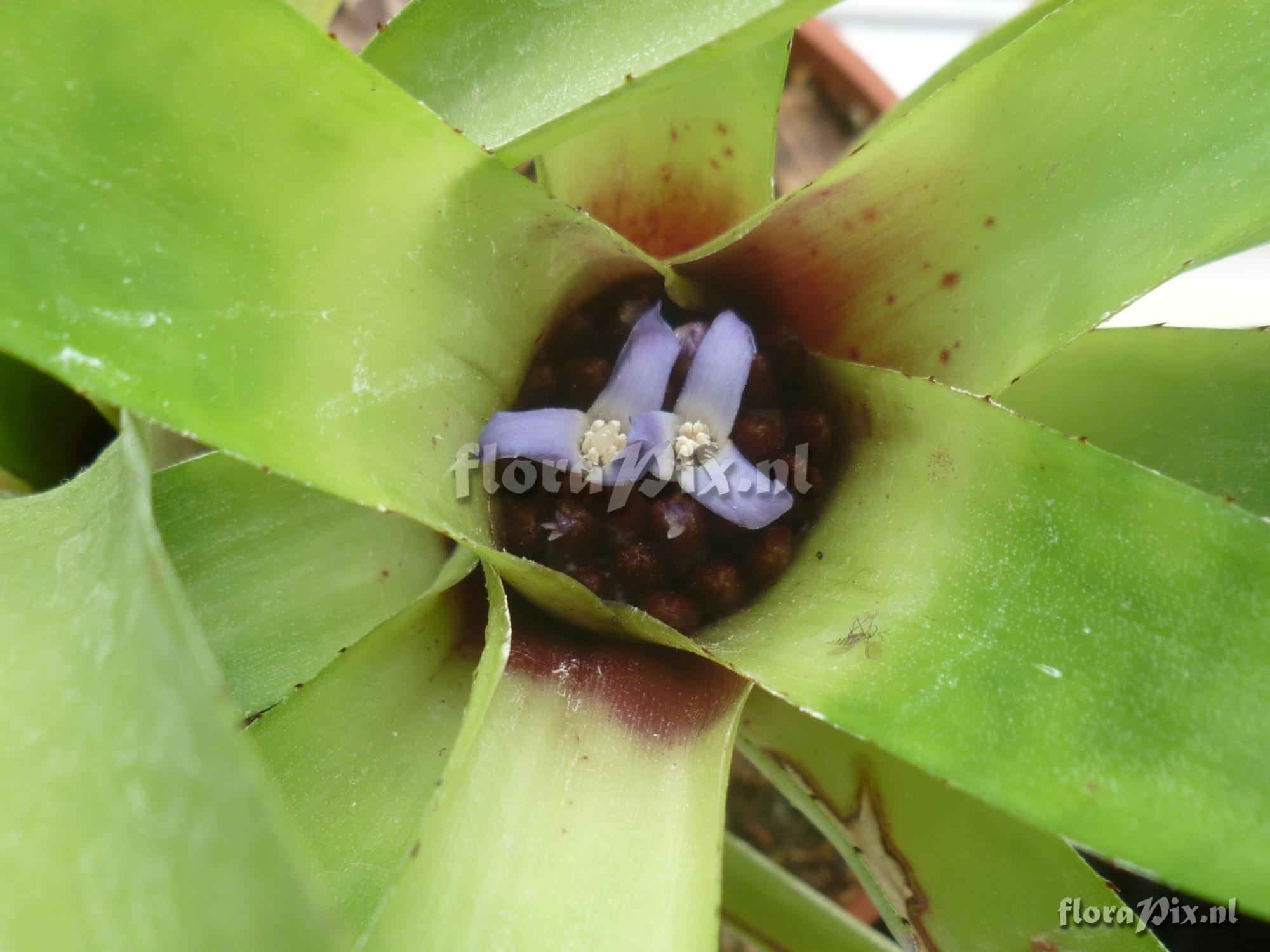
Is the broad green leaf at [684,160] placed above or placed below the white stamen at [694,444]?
above

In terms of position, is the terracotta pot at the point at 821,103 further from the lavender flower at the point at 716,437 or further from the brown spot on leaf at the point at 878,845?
the brown spot on leaf at the point at 878,845

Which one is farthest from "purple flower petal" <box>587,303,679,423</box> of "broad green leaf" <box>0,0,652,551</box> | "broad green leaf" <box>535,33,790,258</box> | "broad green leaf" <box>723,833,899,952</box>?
"broad green leaf" <box>723,833,899,952</box>

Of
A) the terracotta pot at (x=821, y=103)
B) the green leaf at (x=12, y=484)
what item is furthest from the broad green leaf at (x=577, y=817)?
the terracotta pot at (x=821, y=103)

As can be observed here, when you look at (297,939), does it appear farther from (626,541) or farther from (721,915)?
A: (721,915)

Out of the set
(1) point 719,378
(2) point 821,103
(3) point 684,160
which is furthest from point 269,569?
(2) point 821,103

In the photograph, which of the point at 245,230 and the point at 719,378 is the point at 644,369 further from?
the point at 245,230

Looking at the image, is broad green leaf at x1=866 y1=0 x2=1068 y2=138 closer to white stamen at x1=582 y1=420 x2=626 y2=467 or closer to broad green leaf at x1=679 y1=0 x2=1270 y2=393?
broad green leaf at x1=679 y1=0 x2=1270 y2=393

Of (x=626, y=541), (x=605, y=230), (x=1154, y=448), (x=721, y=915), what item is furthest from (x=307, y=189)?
(x=721, y=915)
